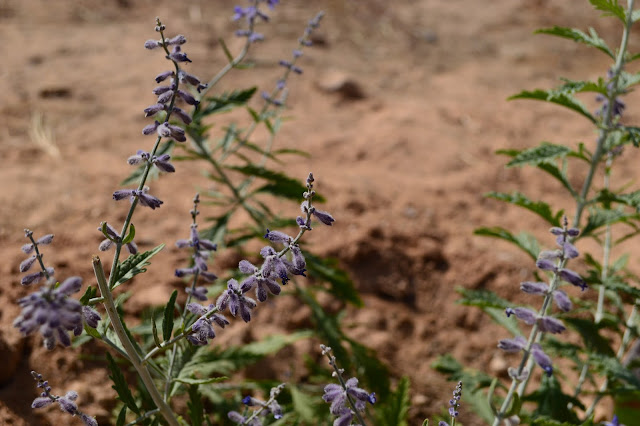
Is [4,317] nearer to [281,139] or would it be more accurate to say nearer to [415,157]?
[281,139]

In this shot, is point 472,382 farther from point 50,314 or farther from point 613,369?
point 50,314

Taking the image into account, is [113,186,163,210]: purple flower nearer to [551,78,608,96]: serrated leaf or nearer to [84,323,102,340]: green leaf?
[84,323,102,340]: green leaf

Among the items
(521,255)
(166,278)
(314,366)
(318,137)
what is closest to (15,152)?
(166,278)

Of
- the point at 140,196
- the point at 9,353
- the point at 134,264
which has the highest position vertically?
the point at 140,196

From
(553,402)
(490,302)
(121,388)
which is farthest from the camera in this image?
(490,302)

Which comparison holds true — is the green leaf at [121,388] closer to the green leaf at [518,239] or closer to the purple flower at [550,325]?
the purple flower at [550,325]

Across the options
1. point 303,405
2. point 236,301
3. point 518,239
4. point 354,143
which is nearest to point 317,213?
point 236,301
